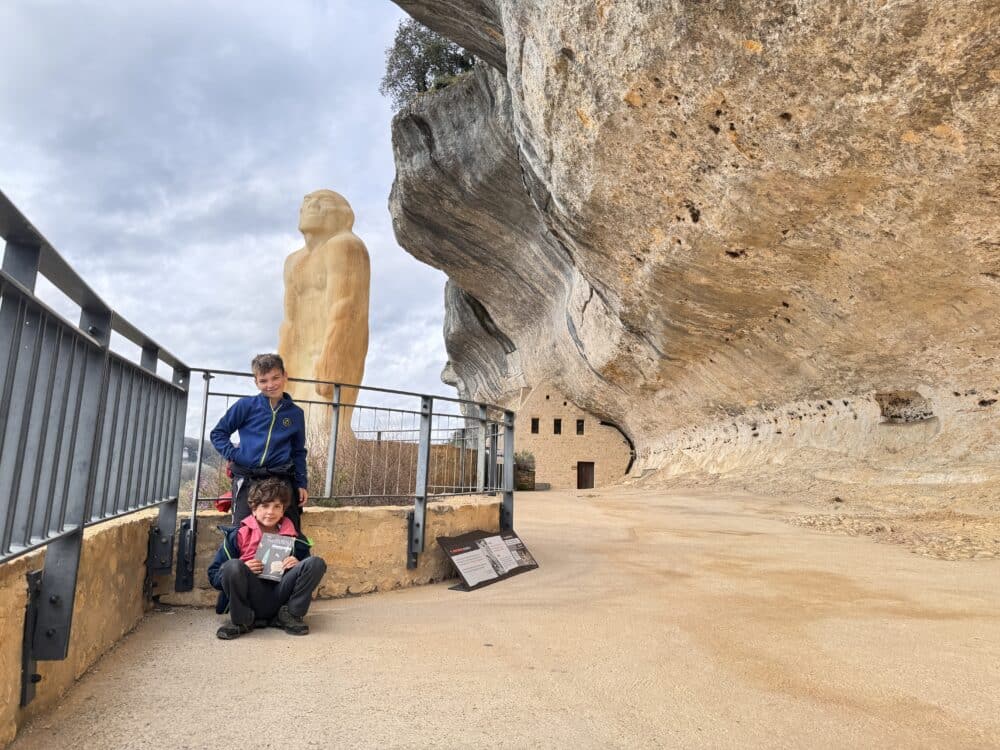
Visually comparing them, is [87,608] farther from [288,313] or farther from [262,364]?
[288,313]

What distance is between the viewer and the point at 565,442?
22156 millimetres

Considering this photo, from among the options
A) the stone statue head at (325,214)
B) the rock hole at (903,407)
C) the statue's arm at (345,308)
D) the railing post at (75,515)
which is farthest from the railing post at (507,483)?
the stone statue head at (325,214)

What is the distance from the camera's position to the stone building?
864 inches

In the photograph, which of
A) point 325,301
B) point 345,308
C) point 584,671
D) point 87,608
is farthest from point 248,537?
point 325,301

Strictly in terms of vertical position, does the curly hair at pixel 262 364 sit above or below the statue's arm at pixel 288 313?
below

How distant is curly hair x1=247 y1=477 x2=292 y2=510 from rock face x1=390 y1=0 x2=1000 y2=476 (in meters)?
4.61

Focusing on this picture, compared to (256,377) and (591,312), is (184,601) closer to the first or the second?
(256,377)

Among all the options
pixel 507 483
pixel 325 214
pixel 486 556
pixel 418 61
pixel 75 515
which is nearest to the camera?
pixel 75 515

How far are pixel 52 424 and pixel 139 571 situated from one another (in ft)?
4.96

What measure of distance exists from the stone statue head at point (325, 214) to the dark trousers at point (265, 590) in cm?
904

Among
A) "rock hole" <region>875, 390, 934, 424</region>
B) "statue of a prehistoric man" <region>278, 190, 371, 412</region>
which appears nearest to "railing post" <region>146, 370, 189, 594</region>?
"statue of a prehistoric man" <region>278, 190, 371, 412</region>

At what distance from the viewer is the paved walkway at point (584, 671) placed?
2066mm

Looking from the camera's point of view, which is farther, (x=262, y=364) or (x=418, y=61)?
(x=418, y=61)

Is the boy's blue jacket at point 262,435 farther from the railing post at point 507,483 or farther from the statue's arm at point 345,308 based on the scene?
the statue's arm at point 345,308
